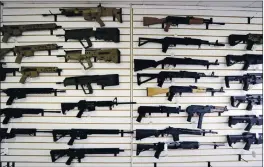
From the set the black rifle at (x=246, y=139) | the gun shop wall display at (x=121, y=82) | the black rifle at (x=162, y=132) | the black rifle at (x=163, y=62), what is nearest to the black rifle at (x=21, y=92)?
the gun shop wall display at (x=121, y=82)

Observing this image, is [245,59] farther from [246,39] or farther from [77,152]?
[77,152]

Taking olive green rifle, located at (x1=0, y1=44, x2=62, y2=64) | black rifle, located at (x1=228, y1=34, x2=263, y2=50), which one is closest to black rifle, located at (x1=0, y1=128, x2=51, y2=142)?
olive green rifle, located at (x1=0, y1=44, x2=62, y2=64)

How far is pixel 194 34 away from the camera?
4.24 meters

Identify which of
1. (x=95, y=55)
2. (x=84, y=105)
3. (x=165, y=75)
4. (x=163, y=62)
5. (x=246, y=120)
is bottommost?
(x=246, y=120)

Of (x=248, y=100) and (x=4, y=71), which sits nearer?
(x=4, y=71)

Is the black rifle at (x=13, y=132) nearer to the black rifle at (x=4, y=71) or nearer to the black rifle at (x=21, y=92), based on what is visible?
the black rifle at (x=21, y=92)

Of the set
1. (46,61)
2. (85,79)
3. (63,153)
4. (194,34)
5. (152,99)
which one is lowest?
(63,153)

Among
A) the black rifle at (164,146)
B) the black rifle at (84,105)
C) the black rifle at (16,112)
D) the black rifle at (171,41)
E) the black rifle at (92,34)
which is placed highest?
the black rifle at (92,34)

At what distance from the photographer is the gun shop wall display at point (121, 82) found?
4074 millimetres

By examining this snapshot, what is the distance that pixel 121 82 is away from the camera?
4145 mm

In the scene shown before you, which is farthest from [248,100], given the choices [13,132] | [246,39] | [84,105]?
[13,132]

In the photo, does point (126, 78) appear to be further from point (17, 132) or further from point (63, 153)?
point (17, 132)

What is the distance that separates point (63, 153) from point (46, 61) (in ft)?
5.33

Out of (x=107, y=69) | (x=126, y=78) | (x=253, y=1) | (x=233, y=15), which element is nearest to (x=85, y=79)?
(x=107, y=69)
